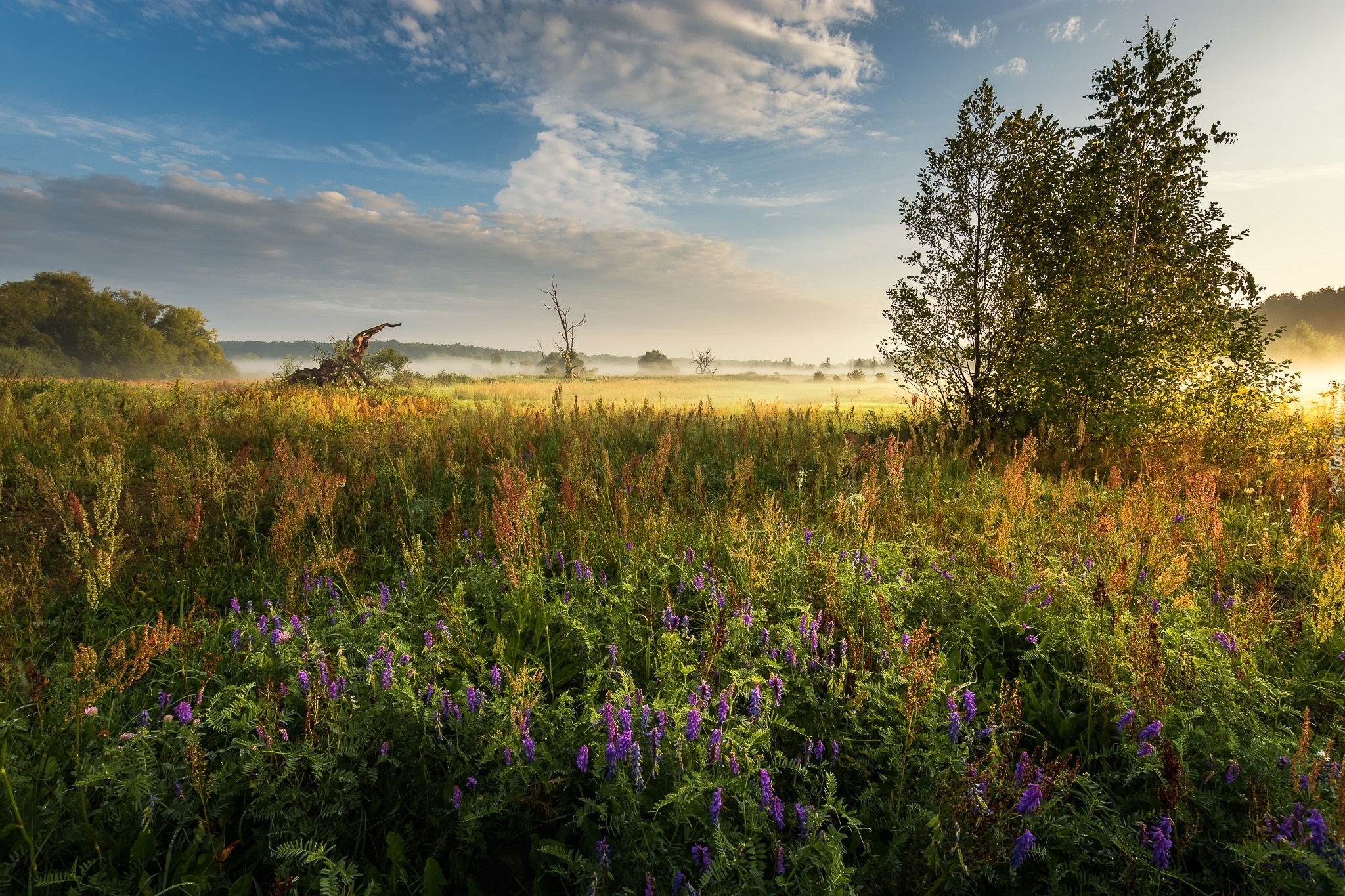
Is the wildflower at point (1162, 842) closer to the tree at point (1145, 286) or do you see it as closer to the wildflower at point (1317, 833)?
the wildflower at point (1317, 833)

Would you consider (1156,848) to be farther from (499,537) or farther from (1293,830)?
(499,537)

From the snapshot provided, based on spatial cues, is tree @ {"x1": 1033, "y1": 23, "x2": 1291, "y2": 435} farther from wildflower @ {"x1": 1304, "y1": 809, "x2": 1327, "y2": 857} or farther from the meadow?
wildflower @ {"x1": 1304, "y1": 809, "x2": 1327, "y2": 857}

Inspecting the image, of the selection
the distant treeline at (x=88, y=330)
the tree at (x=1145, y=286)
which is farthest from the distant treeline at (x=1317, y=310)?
the distant treeline at (x=88, y=330)

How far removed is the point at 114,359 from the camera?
5459 cm

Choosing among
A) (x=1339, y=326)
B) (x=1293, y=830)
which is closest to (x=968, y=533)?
(x=1293, y=830)

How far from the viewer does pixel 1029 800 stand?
5.98 feet

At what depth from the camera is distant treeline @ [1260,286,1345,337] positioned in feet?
195

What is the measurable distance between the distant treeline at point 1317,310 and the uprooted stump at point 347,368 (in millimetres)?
74088

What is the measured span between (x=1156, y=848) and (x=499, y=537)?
2751mm

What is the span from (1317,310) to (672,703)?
9409 centimetres

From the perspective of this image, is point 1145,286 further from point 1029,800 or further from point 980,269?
point 1029,800

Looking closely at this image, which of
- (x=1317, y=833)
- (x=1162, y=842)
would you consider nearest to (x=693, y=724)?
(x=1162, y=842)

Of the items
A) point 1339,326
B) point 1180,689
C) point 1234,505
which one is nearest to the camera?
point 1180,689

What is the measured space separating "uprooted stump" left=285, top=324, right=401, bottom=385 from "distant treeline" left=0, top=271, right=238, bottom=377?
37.7 metres
